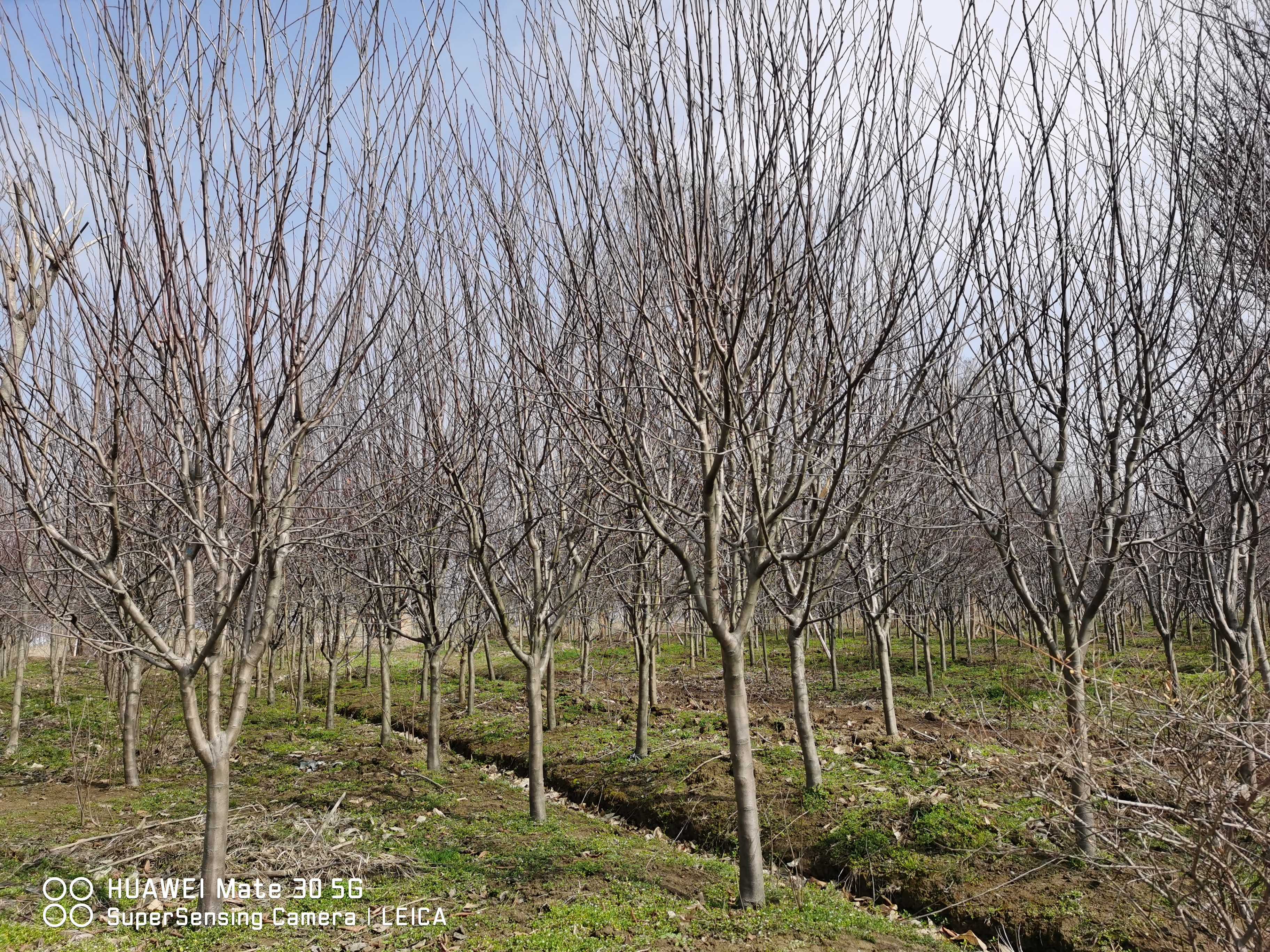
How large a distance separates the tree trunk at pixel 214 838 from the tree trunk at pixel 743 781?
2.73m

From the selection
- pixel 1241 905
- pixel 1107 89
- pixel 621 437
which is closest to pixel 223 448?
pixel 621 437

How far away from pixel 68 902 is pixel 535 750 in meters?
3.51

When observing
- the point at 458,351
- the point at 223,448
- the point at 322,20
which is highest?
the point at 322,20

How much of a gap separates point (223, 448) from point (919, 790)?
628 centimetres

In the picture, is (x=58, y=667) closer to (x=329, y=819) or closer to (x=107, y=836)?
(x=107, y=836)

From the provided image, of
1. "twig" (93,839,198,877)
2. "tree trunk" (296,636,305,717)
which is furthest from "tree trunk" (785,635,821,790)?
"tree trunk" (296,636,305,717)

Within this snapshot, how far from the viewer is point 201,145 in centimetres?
394

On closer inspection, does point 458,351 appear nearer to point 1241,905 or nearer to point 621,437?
point 621,437

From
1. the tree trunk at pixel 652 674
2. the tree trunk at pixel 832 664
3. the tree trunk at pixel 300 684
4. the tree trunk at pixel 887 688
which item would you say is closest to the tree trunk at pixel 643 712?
the tree trunk at pixel 652 674

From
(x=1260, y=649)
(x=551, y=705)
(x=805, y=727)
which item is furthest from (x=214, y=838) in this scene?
(x=551, y=705)

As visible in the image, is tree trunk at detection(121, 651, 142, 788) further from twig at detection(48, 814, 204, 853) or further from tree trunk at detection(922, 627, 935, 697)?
tree trunk at detection(922, 627, 935, 697)

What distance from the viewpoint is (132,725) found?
8.90m

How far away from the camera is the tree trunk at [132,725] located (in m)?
8.79

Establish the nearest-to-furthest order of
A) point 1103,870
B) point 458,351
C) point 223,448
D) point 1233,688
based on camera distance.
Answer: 1. point 1233,688
2. point 223,448
3. point 1103,870
4. point 458,351
